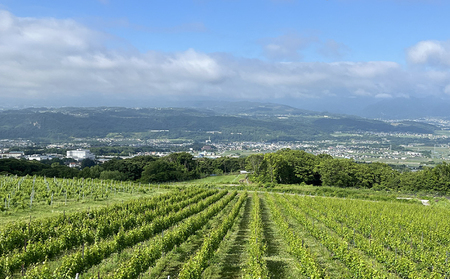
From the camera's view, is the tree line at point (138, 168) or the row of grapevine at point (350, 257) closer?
the row of grapevine at point (350, 257)

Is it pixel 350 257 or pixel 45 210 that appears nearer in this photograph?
pixel 350 257

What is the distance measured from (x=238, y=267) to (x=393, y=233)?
14.1 meters

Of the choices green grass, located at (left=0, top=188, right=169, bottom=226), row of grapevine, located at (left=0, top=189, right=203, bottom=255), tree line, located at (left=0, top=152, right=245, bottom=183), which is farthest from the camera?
tree line, located at (left=0, top=152, right=245, bottom=183)

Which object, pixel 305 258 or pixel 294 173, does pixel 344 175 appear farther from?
pixel 305 258

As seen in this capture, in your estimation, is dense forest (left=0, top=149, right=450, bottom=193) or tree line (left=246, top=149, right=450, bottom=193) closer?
dense forest (left=0, top=149, right=450, bottom=193)

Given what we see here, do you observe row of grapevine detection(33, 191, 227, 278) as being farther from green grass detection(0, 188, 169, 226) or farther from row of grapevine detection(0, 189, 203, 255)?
green grass detection(0, 188, 169, 226)

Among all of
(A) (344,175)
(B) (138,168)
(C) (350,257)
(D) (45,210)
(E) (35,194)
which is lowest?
(B) (138,168)

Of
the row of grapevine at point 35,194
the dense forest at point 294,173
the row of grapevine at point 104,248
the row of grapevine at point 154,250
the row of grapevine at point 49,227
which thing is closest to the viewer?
the row of grapevine at point 154,250

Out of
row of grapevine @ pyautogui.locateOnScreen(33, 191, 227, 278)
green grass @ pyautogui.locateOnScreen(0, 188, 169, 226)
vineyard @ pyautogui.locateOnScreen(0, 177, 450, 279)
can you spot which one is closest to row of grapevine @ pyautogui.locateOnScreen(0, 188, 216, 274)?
vineyard @ pyautogui.locateOnScreen(0, 177, 450, 279)

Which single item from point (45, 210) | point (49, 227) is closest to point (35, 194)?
point (45, 210)

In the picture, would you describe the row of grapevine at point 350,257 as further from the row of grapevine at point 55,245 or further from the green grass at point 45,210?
the green grass at point 45,210

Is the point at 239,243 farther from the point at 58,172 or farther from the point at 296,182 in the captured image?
the point at 296,182

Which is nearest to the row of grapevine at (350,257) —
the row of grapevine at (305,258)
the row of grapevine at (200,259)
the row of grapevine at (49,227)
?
the row of grapevine at (305,258)

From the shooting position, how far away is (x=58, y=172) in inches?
2217
